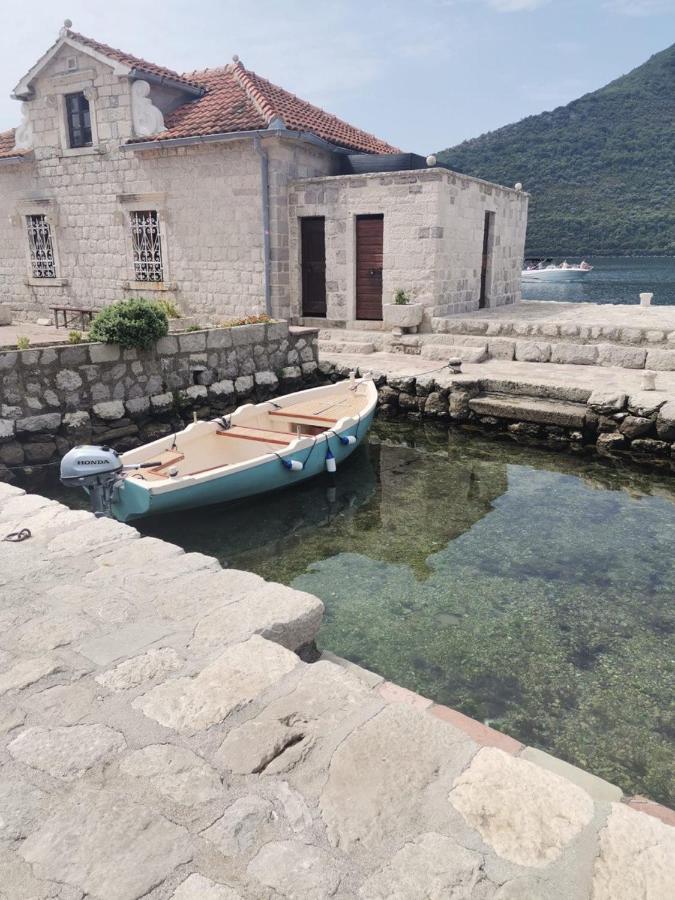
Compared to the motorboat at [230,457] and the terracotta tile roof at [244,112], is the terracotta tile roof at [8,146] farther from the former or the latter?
→ the motorboat at [230,457]

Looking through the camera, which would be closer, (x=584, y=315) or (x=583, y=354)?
(x=583, y=354)

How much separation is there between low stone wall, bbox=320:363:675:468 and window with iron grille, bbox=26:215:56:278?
35.1 feet

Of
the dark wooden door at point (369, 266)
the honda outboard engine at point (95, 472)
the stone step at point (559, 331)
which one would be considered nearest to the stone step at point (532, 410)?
the stone step at point (559, 331)

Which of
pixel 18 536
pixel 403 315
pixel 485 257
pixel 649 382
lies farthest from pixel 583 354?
pixel 18 536

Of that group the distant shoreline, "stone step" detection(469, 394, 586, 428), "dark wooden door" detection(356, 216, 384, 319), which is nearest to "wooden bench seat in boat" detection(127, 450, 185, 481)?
"stone step" detection(469, 394, 586, 428)

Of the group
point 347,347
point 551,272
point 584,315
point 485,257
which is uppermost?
point 485,257

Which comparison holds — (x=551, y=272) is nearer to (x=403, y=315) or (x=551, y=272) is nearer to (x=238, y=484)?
(x=403, y=315)

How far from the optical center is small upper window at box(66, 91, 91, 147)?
15.2 metres

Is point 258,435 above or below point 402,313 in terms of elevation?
below

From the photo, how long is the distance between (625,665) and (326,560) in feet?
9.18

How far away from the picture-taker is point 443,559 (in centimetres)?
603

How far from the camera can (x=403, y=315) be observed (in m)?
12.7

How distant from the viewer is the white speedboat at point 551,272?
45856 mm

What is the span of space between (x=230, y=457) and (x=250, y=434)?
1.21 feet
